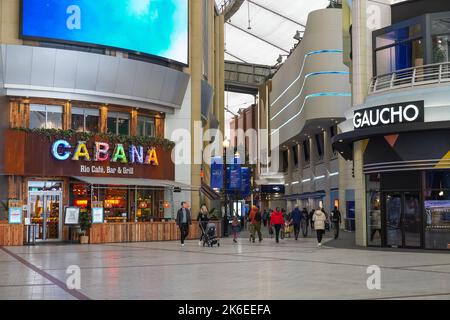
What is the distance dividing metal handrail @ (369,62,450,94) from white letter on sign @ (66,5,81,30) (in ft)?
51.5

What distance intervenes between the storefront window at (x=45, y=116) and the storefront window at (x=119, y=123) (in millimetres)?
2876

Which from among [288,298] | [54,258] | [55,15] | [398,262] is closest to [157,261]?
[54,258]

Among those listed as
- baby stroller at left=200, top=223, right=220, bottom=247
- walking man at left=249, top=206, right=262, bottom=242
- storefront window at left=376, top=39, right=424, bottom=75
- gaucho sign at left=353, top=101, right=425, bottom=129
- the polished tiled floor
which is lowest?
the polished tiled floor

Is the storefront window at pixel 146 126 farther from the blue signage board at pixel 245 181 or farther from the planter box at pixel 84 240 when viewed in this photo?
the blue signage board at pixel 245 181

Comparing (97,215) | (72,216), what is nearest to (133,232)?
(97,215)

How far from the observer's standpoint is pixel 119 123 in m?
35.5

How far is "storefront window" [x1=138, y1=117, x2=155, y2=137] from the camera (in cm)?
3653

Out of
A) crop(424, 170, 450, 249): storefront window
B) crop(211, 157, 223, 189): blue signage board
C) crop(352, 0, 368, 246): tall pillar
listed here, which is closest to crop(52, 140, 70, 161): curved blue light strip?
crop(352, 0, 368, 246): tall pillar

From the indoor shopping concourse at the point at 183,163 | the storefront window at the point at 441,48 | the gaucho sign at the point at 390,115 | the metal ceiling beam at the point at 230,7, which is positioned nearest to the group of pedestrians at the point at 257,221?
the indoor shopping concourse at the point at 183,163

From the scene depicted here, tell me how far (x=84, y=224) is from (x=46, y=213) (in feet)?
8.56

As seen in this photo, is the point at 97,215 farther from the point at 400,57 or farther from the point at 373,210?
the point at 400,57

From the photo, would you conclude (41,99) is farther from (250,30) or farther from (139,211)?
(250,30)

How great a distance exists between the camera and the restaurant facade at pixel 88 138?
102 feet

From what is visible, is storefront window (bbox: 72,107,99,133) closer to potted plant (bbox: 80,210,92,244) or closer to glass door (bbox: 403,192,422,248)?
potted plant (bbox: 80,210,92,244)
